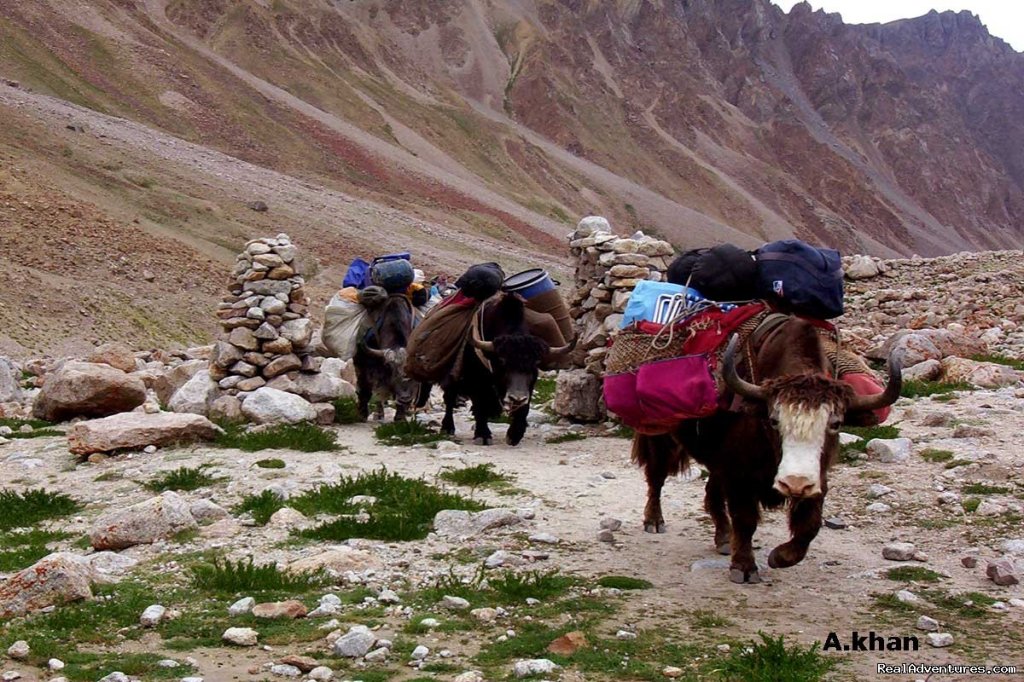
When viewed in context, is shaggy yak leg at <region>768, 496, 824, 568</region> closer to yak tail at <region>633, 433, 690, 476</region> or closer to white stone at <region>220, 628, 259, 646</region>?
yak tail at <region>633, 433, 690, 476</region>

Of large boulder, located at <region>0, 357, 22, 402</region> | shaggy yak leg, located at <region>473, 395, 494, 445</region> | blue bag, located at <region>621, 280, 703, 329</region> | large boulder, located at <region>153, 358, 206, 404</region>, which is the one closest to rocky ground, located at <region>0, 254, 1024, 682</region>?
shaggy yak leg, located at <region>473, 395, 494, 445</region>

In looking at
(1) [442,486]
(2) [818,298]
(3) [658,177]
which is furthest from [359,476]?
(3) [658,177]

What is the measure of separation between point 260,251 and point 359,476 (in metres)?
6.02

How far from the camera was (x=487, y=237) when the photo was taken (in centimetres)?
6212

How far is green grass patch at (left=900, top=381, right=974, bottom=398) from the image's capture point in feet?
39.2

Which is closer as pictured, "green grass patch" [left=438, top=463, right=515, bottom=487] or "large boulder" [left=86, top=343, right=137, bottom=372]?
"green grass patch" [left=438, top=463, right=515, bottom=487]

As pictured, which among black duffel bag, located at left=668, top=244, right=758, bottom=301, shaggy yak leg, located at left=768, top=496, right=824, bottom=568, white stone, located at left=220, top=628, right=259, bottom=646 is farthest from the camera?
black duffel bag, located at left=668, top=244, right=758, bottom=301

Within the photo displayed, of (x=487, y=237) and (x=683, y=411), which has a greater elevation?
(x=487, y=237)

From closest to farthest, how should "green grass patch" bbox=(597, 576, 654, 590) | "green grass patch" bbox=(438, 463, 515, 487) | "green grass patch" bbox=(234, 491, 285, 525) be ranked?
"green grass patch" bbox=(597, 576, 654, 590), "green grass patch" bbox=(234, 491, 285, 525), "green grass patch" bbox=(438, 463, 515, 487)

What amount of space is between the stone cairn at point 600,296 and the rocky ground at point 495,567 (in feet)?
6.00

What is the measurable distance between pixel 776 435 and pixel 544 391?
32.6 feet

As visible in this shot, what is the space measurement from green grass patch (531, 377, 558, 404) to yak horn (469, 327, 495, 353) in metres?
2.88

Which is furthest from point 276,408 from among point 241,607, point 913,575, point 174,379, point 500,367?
point 913,575

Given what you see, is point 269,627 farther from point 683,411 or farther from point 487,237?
point 487,237
